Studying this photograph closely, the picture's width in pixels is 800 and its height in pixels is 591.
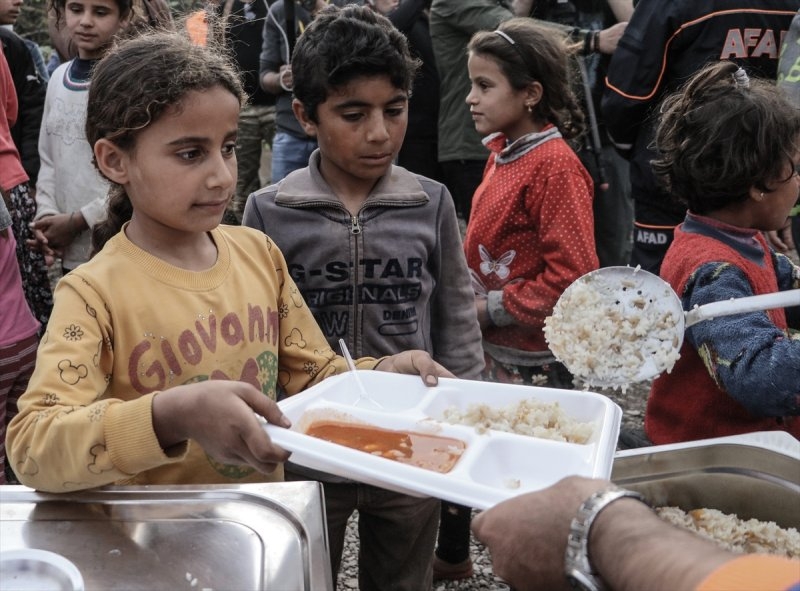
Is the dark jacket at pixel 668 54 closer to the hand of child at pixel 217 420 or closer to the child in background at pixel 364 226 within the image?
the child in background at pixel 364 226

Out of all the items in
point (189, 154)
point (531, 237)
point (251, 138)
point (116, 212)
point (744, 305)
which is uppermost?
point (189, 154)

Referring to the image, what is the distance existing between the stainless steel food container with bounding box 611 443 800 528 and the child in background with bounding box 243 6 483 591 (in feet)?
1.72

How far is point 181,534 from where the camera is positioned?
43.8 inches

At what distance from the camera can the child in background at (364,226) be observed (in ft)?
6.49

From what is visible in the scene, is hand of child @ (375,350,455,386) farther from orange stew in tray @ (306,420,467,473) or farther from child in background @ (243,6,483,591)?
Result: child in background @ (243,6,483,591)

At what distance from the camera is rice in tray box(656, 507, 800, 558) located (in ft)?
5.32

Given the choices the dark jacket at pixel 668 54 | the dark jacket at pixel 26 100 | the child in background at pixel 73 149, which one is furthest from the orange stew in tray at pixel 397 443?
the dark jacket at pixel 26 100

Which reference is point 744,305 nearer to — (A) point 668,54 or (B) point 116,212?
(B) point 116,212

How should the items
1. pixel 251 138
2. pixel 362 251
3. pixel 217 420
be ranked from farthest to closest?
pixel 251 138
pixel 362 251
pixel 217 420

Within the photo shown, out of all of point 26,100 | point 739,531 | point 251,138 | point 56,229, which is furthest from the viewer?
point 251,138

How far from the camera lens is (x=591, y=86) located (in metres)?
4.14

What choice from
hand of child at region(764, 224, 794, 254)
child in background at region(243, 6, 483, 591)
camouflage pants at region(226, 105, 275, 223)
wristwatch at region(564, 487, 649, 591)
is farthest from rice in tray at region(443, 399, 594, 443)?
camouflage pants at region(226, 105, 275, 223)

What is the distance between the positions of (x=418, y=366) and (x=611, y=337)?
0.48 meters

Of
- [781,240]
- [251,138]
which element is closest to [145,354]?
[781,240]
